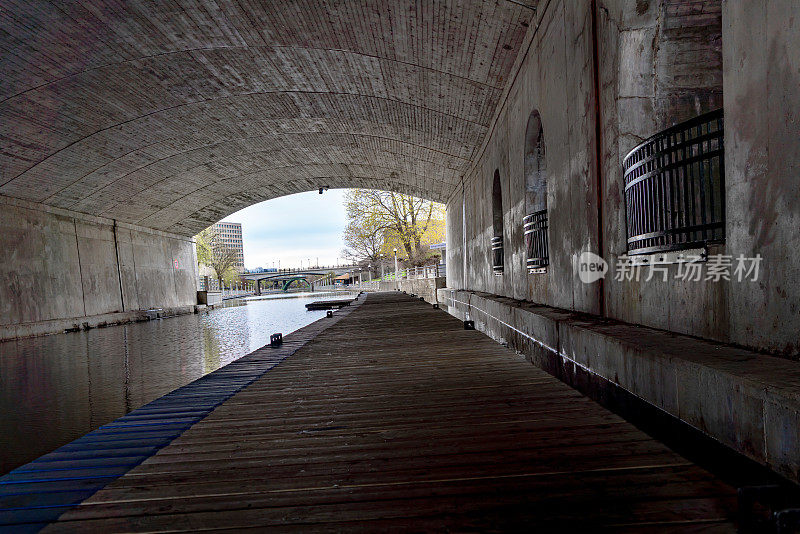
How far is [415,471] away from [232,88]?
44.1ft

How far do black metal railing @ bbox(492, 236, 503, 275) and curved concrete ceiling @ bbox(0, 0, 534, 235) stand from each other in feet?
9.84

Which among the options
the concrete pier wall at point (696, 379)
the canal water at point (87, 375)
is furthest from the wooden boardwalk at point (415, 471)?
the canal water at point (87, 375)

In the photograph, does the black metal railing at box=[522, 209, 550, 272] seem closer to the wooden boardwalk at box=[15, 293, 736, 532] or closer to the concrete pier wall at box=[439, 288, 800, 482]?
the concrete pier wall at box=[439, 288, 800, 482]

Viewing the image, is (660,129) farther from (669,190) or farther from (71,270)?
(71,270)

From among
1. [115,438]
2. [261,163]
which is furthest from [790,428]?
[261,163]

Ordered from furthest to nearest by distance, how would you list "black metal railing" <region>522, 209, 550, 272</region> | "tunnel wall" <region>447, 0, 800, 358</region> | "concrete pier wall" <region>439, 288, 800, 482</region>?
"black metal railing" <region>522, 209, 550, 272</region>
"tunnel wall" <region>447, 0, 800, 358</region>
"concrete pier wall" <region>439, 288, 800, 482</region>

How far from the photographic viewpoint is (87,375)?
9469 millimetres

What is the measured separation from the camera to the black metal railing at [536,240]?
8.29m

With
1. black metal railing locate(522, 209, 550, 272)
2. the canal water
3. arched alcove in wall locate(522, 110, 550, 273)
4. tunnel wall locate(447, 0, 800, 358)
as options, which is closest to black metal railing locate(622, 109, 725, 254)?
tunnel wall locate(447, 0, 800, 358)

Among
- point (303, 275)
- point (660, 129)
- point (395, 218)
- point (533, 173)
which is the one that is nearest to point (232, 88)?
point (533, 173)

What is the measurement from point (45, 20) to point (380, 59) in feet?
20.6

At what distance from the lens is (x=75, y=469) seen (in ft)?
9.63

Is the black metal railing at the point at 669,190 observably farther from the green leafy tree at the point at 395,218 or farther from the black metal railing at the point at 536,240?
the green leafy tree at the point at 395,218

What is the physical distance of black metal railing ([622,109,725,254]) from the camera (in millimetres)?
3674
